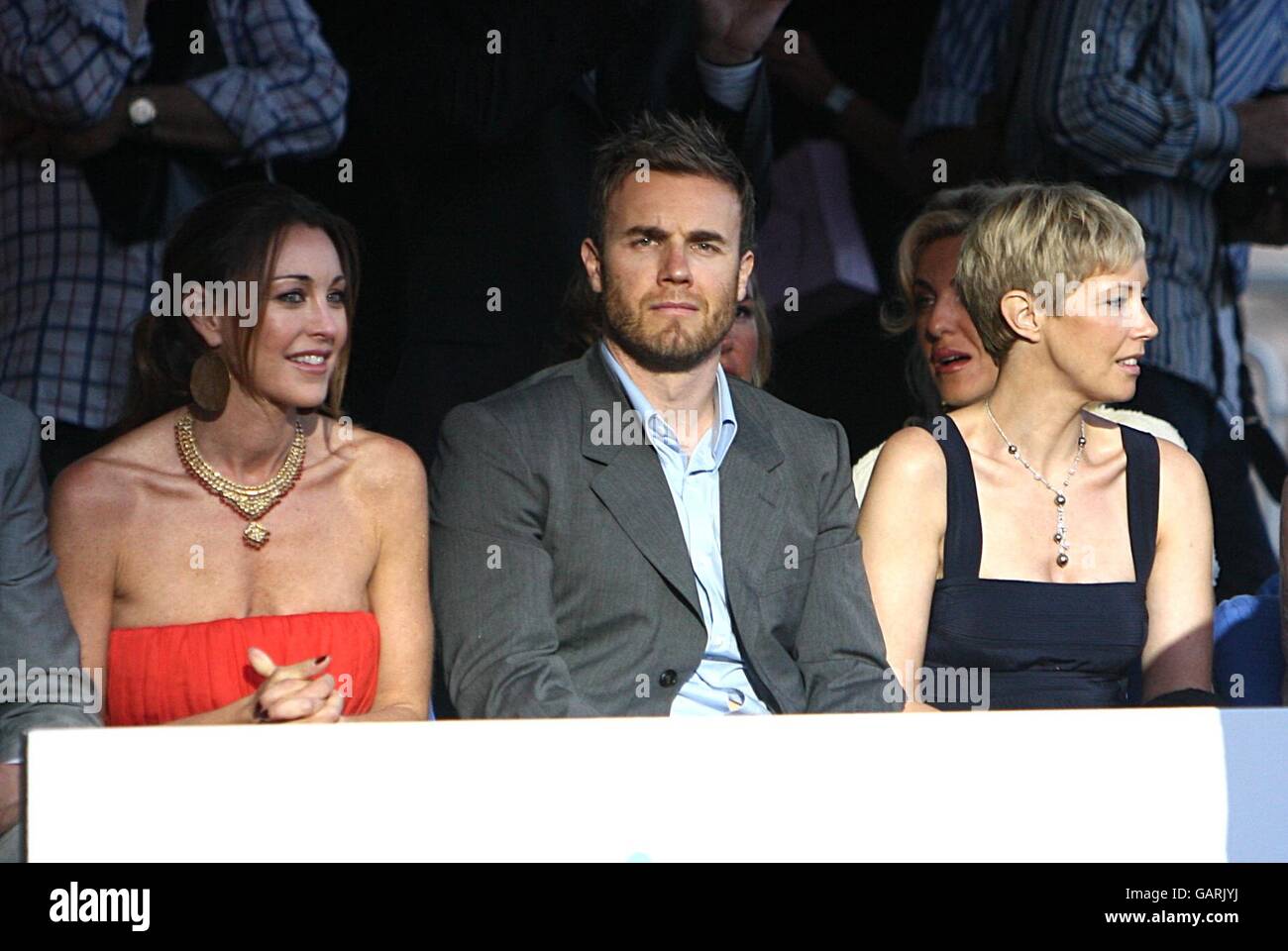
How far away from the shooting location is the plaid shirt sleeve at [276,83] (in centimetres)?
358

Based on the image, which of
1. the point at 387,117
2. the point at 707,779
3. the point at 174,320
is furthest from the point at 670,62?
the point at 707,779

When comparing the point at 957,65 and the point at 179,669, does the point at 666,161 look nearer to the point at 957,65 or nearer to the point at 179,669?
the point at 957,65

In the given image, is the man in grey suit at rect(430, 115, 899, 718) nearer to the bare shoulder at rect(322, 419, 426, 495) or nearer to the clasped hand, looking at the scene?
the bare shoulder at rect(322, 419, 426, 495)

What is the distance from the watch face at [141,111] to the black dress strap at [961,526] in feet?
5.31

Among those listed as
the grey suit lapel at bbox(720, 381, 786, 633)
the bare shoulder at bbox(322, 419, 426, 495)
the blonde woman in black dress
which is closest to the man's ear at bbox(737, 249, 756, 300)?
the grey suit lapel at bbox(720, 381, 786, 633)

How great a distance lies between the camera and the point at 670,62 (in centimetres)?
375

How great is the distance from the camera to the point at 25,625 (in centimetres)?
283

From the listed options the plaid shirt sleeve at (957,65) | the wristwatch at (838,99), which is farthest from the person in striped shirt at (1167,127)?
the wristwatch at (838,99)

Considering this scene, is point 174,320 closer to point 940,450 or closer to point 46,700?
point 46,700

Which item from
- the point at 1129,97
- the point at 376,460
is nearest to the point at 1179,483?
the point at 1129,97

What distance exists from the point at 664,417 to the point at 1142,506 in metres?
0.87

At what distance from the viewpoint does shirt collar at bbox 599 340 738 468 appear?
3.15 metres
